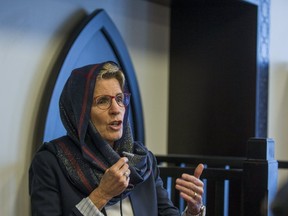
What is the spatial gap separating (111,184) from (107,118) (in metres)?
0.26

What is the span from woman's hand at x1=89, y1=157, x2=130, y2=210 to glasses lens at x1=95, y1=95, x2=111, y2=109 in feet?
0.79

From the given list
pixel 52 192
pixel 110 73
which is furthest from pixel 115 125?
pixel 52 192

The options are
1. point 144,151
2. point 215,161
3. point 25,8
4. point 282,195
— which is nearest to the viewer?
point 282,195

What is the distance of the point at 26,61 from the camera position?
251 cm

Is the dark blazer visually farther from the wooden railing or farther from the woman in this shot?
the wooden railing

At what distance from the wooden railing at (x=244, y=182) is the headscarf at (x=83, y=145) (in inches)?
21.2

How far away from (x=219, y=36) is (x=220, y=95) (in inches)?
14.1

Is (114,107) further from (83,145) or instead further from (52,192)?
(52,192)

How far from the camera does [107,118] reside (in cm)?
154

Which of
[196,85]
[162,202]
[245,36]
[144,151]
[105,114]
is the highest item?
[245,36]

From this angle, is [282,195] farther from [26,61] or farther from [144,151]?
[26,61]

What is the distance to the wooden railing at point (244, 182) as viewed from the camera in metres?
1.94

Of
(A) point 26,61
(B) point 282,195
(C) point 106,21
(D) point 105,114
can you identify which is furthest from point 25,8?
(B) point 282,195

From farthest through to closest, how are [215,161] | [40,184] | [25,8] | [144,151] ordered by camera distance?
[215,161]
[25,8]
[144,151]
[40,184]
